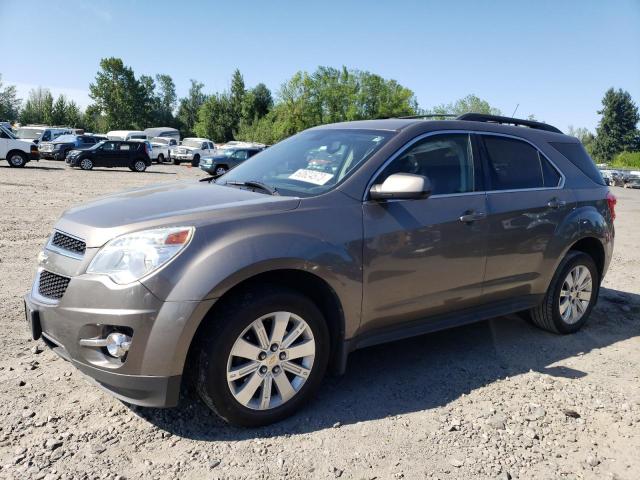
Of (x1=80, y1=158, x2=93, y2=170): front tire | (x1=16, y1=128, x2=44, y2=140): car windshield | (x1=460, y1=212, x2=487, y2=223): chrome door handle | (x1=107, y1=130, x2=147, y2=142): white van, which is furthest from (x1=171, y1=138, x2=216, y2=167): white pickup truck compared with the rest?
(x1=460, y1=212, x2=487, y2=223): chrome door handle

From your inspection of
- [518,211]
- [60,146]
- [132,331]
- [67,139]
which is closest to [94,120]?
[67,139]

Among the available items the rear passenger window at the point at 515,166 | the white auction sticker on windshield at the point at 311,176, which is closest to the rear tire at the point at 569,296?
the rear passenger window at the point at 515,166

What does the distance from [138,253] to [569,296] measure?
12.7ft

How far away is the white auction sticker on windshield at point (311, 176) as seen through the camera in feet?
11.3

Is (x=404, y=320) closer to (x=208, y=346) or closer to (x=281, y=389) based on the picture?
(x=281, y=389)

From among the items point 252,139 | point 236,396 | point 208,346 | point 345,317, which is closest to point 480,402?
point 345,317

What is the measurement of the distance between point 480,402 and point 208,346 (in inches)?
73.7

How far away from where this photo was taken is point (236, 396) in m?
2.87

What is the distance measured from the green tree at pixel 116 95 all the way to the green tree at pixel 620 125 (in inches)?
2875

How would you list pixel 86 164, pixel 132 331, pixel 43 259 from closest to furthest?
1. pixel 132 331
2. pixel 43 259
3. pixel 86 164

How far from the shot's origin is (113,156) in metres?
26.0

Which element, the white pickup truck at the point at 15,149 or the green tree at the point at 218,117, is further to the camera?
the green tree at the point at 218,117

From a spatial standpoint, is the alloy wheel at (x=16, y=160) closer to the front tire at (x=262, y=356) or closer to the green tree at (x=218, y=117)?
the front tire at (x=262, y=356)

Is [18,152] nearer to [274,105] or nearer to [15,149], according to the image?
[15,149]
